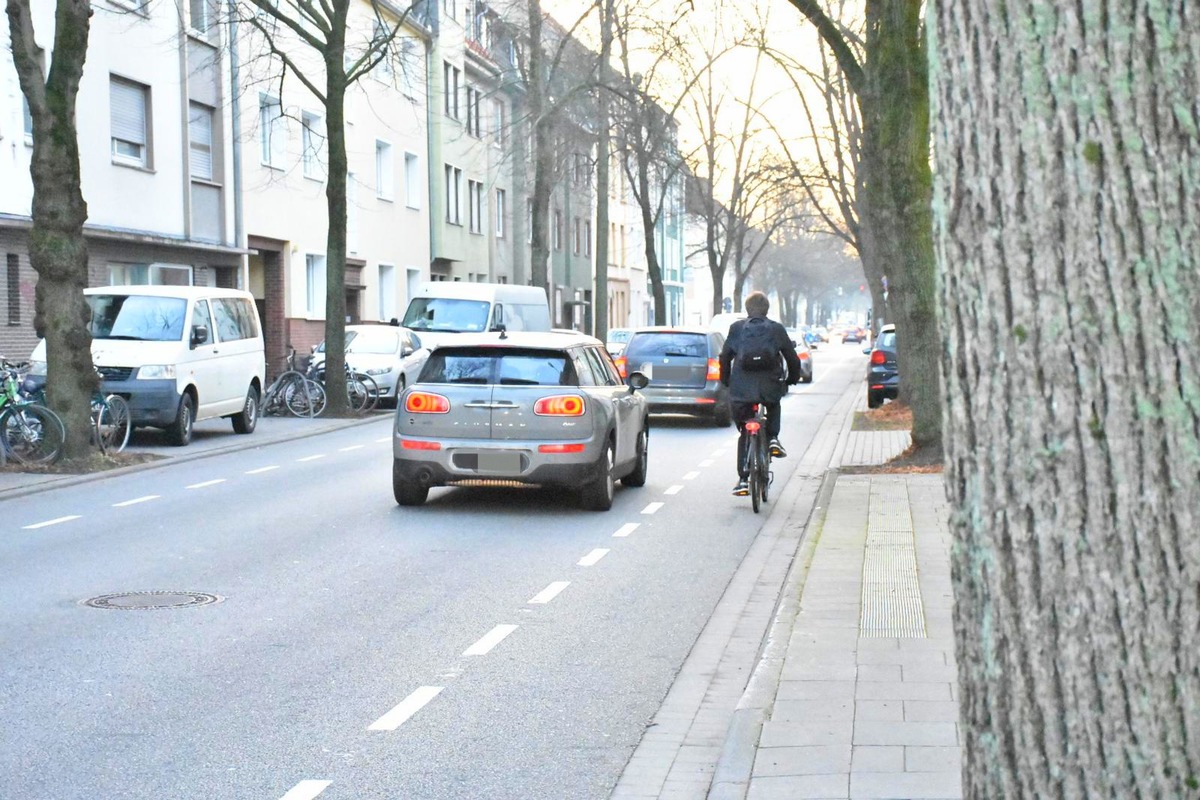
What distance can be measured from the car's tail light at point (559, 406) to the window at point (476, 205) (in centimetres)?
4007

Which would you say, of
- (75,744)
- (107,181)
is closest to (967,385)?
(75,744)

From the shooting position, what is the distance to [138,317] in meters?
21.0

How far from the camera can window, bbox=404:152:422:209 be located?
45.8 metres

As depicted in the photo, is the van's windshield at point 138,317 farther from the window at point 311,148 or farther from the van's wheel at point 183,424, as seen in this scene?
the window at point 311,148

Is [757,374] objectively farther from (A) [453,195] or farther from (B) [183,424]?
(A) [453,195]

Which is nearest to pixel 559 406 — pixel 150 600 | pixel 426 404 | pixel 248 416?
pixel 426 404

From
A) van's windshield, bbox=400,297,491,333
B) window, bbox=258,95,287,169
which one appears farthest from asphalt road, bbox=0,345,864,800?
window, bbox=258,95,287,169

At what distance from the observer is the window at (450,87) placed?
50.1m

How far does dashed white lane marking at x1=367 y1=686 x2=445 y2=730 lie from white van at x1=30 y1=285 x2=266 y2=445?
542 inches

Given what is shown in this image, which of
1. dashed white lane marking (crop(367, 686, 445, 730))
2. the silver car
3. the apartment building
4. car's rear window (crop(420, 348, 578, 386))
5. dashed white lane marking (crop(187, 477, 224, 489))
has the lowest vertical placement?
dashed white lane marking (crop(187, 477, 224, 489))

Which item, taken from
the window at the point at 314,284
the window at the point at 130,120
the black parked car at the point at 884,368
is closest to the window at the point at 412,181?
the window at the point at 314,284

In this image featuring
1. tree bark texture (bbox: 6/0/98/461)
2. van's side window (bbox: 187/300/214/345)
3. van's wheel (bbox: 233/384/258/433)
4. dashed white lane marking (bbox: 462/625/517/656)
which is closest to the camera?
dashed white lane marking (bbox: 462/625/517/656)

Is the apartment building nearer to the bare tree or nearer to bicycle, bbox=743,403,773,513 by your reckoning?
the bare tree

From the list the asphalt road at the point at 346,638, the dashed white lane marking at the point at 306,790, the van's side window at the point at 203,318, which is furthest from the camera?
the van's side window at the point at 203,318
